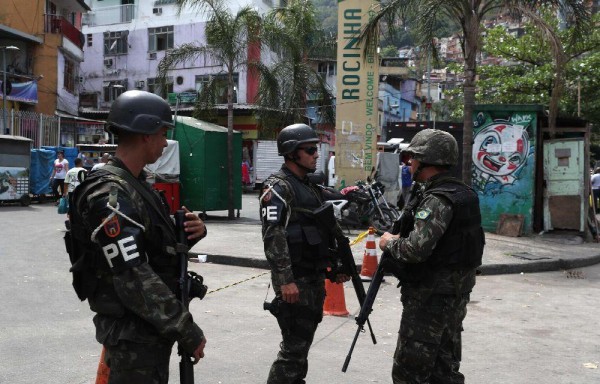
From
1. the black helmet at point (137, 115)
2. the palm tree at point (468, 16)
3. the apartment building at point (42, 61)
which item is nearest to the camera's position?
the black helmet at point (137, 115)

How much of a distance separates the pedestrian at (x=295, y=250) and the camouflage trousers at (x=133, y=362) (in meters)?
1.35

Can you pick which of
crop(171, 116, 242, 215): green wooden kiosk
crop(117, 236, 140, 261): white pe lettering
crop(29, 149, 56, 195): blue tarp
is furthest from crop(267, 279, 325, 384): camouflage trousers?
crop(29, 149, 56, 195): blue tarp

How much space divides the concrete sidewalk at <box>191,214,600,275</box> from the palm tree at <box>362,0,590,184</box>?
171cm

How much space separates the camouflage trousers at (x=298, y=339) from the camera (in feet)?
12.7

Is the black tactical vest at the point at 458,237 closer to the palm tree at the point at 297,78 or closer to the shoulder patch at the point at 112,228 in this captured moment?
the shoulder patch at the point at 112,228

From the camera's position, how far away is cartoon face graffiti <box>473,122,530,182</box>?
13.7 m

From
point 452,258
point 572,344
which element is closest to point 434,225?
point 452,258

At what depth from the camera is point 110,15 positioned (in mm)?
42000

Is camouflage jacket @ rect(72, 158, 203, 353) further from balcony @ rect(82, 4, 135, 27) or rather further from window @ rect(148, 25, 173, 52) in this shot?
balcony @ rect(82, 4, 135, 27)

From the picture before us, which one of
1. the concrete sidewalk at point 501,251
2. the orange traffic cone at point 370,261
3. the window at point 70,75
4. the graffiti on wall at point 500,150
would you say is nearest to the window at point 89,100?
the window at point 70,75

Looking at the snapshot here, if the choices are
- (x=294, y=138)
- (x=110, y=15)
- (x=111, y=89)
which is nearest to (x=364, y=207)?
(x=294, y=138)

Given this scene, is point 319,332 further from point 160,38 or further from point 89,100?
point 89,100

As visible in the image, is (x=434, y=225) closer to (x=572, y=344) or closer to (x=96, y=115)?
(x=572, y=344)

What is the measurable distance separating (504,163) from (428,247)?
1104cm
